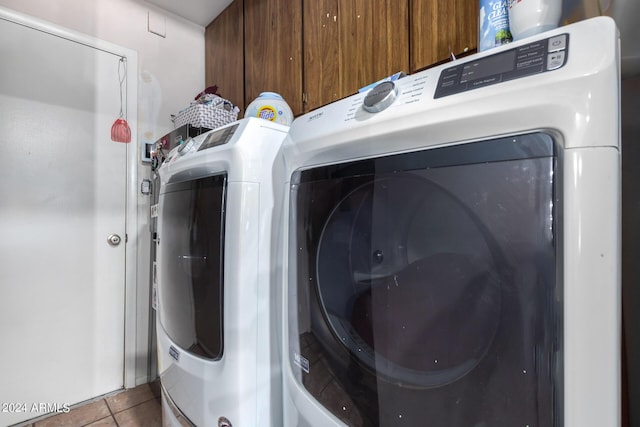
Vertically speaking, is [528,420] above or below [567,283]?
below

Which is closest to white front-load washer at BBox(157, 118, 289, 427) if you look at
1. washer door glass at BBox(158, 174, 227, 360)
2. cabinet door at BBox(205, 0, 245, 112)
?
washer door glass at BBox(158, 174, 227, 360)

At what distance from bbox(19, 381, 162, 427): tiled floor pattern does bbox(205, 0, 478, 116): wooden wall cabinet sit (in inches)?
75.6

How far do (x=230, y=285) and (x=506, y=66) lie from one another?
752 mm

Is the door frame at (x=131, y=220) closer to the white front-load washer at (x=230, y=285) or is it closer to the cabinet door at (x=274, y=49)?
the cabinet door at (x=274, y=49)

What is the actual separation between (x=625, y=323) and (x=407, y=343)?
669 mm

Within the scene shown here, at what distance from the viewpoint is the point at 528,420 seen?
14.8 inches

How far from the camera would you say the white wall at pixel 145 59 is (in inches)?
70.9

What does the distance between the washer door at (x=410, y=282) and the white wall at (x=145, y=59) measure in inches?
72.2

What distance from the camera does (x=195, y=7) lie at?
204cm

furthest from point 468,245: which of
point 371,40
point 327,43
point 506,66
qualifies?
point 327,43

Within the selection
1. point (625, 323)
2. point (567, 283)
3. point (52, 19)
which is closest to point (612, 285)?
point (567, 283)

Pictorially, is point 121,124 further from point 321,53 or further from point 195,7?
point 321,53

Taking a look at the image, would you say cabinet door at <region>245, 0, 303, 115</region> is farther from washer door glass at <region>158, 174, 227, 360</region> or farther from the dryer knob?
the dryer knob

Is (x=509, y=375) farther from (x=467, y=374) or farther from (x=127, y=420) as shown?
(x=127, y=420)
